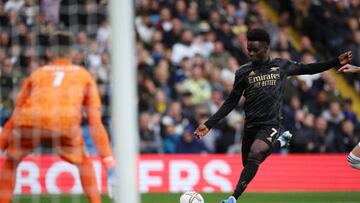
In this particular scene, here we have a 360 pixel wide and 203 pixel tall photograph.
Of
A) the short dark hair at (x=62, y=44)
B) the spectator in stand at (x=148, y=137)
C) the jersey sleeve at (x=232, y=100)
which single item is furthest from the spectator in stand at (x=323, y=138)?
the short dark hair at (x=62, y=44)

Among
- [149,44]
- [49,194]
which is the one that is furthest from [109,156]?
[149,44]

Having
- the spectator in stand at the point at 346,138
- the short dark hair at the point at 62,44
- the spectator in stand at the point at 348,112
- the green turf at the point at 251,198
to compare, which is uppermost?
the short dark hair at the point at 62,44

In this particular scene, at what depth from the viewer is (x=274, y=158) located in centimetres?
1533

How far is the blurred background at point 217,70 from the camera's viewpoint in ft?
51.0

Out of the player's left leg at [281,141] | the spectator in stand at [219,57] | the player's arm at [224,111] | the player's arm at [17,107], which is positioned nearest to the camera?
the player's arm at [17,107]

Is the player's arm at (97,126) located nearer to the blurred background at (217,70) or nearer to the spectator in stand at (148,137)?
the blurred background at (217,70)

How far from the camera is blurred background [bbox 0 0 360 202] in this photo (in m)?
15.5

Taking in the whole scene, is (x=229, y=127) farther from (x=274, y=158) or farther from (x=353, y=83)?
(x=353, y=83)

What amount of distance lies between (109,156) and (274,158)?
23.7ft

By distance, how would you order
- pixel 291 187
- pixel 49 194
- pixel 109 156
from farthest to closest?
pixel 291 187, pixel 49 194, pixel 109 156

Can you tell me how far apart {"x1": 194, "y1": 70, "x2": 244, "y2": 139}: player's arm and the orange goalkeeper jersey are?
4.90 feet

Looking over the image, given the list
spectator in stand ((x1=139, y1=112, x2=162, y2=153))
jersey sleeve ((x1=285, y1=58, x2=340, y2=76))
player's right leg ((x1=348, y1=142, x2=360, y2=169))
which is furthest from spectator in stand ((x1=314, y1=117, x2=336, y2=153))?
jersey sleeve ((x1=285, y1=58, x2=340, y2=76))

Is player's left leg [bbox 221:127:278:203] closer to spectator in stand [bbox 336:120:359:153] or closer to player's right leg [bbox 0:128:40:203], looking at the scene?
player's right leg [bbox 0:128:40:203]

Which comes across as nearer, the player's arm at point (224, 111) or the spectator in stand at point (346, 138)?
the player's arm at point (224, 111)
